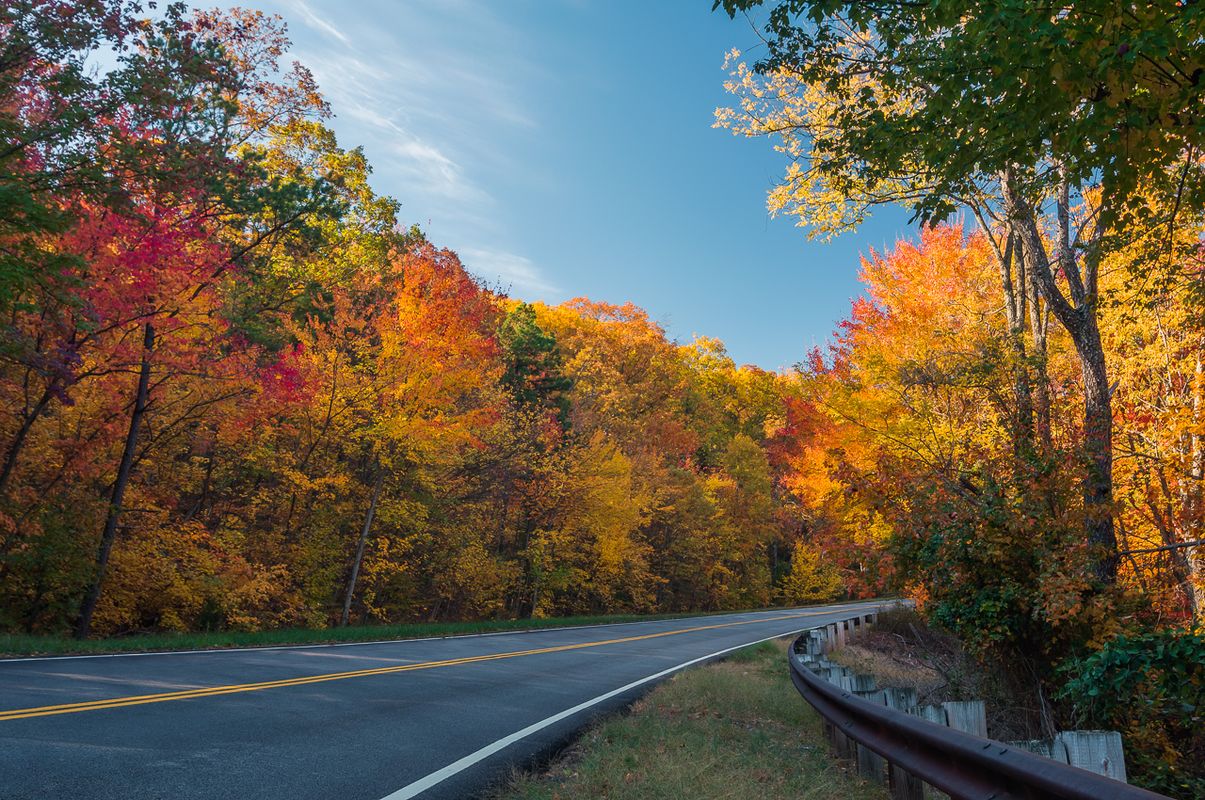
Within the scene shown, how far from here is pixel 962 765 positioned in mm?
3059

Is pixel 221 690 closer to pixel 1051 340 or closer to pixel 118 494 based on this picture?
pixel 118 494

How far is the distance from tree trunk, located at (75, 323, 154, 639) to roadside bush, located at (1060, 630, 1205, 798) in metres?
16.4

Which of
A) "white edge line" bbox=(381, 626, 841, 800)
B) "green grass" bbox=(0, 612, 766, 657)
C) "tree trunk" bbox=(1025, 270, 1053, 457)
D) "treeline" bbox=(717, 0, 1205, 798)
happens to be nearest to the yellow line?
"white edge line" bbox=(381, 626, 841, 800)

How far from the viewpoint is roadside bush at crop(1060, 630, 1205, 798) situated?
5.91 metres

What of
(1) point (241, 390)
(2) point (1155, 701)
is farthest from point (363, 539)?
(2) point (1155, 701)

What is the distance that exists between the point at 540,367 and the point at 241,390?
15731 mm

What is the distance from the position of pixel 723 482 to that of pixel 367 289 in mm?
25577

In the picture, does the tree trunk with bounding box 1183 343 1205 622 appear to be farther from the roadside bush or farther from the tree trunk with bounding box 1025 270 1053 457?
the roadside bush

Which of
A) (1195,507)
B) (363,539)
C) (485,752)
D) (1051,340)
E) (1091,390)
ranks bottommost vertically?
(485,752)

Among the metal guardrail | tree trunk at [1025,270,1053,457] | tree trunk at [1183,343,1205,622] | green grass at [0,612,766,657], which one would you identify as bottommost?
green grass at [0,612,766,657]

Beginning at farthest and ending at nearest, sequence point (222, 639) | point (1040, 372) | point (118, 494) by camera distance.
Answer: point (118, 494) < point (222, 639) < point (1040, 372)

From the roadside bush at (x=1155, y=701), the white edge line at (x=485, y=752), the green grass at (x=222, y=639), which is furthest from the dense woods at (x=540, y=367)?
the white edge line at (x=485, y=752)

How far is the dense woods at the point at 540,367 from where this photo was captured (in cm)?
603

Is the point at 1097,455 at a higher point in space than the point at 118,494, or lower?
higher
